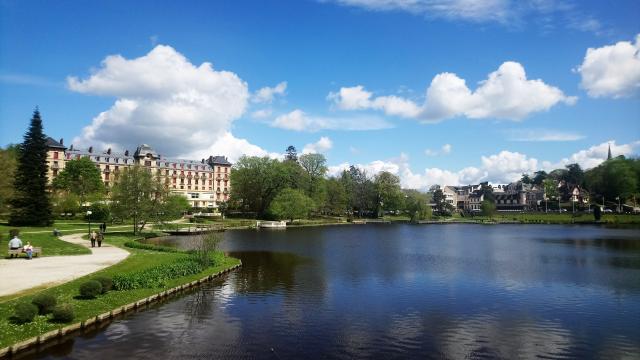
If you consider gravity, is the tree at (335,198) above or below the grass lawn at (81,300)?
above

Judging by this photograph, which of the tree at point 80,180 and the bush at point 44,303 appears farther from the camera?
the tree at point 80,180

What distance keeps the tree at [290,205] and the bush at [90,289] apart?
3590 inches

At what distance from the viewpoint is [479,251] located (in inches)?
2333

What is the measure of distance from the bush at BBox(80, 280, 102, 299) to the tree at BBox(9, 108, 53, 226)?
50.0 metres

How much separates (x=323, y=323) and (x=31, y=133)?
68.3 metres

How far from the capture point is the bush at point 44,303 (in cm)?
2114

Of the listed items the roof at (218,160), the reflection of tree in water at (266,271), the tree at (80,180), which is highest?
the roof at (218,160)

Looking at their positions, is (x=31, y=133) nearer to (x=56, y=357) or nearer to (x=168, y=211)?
(x=168, y=211)

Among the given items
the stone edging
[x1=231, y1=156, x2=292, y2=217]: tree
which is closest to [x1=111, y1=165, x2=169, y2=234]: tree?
the stone edging

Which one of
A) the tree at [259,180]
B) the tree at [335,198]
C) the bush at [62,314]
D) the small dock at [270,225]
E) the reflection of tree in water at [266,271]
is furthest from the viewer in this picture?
the tree at [335,198]

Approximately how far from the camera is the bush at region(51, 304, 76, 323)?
20781mm

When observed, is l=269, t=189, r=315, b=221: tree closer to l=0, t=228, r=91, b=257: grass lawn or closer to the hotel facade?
the hotel facade

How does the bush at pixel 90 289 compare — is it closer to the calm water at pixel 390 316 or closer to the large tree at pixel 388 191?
the calm water at pixel 390 316

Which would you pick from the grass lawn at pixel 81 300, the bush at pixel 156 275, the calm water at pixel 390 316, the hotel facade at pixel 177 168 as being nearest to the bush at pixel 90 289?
the grass lawn at pixel 81 300
